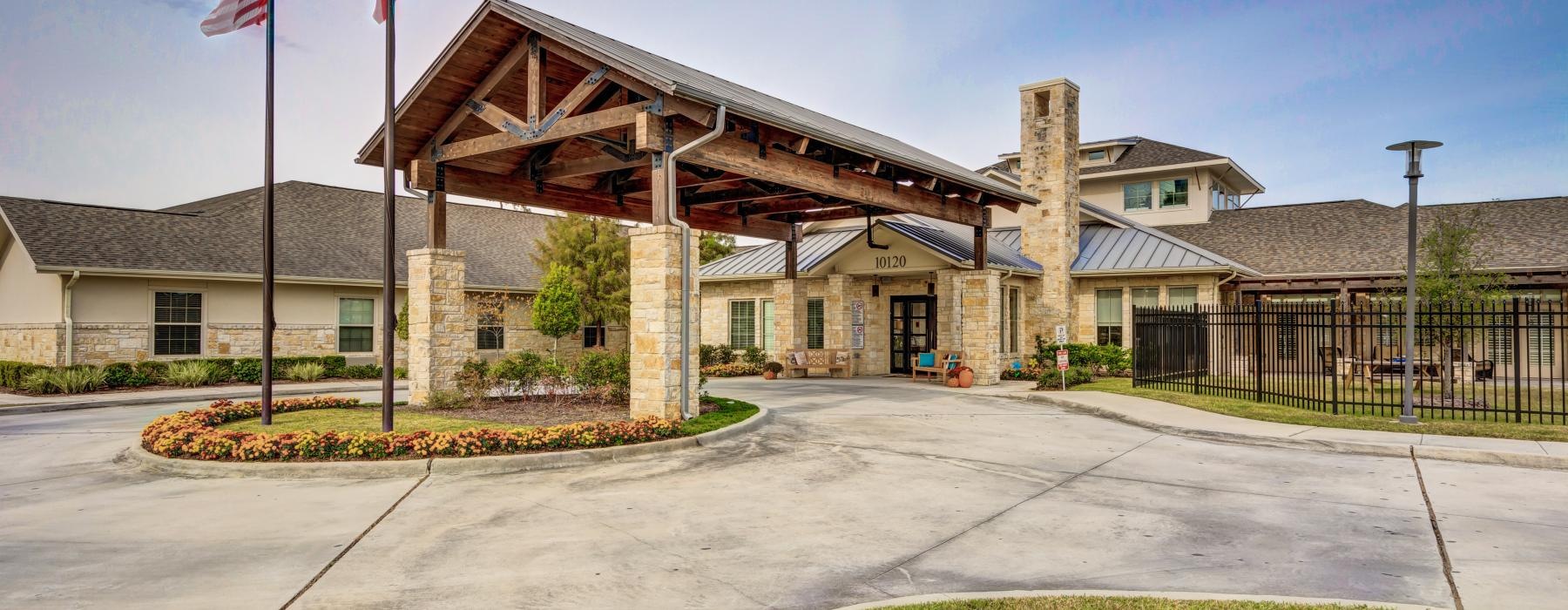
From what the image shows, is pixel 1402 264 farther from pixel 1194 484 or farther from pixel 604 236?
pixel 604 236

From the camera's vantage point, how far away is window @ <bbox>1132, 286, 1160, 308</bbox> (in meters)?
22.5

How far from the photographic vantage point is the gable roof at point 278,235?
20.6m

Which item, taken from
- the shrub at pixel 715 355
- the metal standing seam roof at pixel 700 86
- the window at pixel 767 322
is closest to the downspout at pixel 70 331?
the shrub at pixel 715 355

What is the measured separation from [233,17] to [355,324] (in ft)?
48.5

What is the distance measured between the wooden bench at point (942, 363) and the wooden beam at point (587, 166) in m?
9.50

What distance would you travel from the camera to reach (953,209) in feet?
61.6

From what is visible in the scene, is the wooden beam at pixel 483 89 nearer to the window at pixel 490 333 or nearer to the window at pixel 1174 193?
the window at pixel 490 333

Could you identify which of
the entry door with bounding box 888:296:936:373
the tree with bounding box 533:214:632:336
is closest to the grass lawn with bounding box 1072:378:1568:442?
the entry door with bounding box 888:296:936:373

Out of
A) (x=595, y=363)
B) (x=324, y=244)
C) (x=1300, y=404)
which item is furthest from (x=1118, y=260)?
(x=324, y=244)

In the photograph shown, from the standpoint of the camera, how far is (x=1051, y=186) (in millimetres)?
23812

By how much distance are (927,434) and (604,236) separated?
20.5m

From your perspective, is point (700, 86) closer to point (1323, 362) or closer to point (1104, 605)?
point (1104, 605)

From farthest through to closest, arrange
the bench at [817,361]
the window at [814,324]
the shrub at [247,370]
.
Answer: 1. the window at [814,324]
2. the bench at [817,361]
3. the shrub at [247,370]

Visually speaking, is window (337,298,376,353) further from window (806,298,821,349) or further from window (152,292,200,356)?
window (806,298,821,349)
